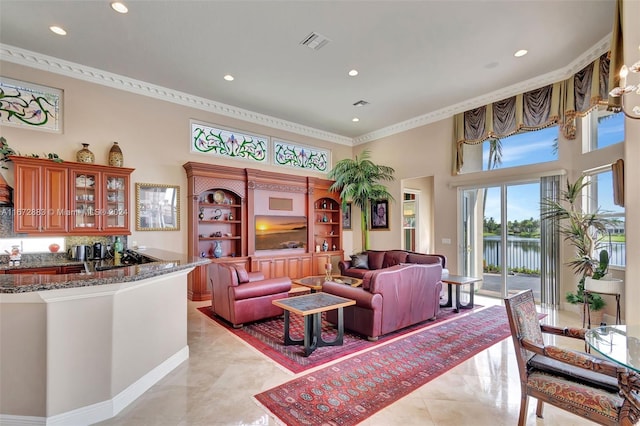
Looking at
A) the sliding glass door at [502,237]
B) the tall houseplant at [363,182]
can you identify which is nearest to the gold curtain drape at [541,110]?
the sliding glass door at [502,237]

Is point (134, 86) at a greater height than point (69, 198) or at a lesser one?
greater

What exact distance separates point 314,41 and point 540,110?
162 inches

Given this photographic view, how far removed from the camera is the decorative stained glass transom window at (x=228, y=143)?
240 inches

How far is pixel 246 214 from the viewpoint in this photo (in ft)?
20.9

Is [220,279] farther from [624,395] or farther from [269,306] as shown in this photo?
[624,395]

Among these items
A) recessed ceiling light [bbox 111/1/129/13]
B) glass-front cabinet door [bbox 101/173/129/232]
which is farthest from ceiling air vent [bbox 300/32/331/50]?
glass-front cabinet door [bbox 101/173/129/232]

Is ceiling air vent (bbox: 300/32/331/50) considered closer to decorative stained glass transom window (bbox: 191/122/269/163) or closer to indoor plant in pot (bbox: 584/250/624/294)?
decorative stained glass transom window (bbox: 191/122/269/163)

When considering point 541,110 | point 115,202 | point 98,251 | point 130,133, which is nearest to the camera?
point 98,251

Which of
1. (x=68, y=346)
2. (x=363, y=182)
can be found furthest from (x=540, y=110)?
(x=68, y=346)

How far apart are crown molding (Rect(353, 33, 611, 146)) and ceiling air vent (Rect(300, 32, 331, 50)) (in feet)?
11.8

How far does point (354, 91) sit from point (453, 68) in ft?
5.73

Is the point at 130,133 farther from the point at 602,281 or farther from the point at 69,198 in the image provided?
the point at 602,281

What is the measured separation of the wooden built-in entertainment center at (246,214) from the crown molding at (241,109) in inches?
53.0

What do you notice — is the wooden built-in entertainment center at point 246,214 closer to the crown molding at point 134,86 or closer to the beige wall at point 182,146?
the beige wall at point 182,146
